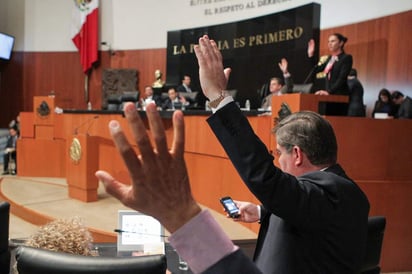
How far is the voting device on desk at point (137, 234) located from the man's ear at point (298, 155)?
3.39 feet

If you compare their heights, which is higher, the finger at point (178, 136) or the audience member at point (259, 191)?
the finger at point (178, 136)

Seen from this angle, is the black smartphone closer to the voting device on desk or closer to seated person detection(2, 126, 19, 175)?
the voting device on desk

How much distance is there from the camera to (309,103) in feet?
10.8

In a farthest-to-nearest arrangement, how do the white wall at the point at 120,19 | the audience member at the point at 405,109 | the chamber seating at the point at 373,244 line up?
the white wall at the point at 120,19 → the audience member at the point at 405,109 → the chamber seating at the point at 373,244

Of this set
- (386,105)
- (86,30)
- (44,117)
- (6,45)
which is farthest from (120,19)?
(386,105)

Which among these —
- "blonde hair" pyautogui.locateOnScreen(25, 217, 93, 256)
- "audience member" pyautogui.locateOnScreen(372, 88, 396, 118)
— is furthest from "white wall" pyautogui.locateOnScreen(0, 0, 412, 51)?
"blonde hair" pyautogui.locateOnScreen(25, 217, 93, 256)

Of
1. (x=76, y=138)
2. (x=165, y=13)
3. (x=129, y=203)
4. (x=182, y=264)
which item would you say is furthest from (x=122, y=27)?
(x=129, y=203)

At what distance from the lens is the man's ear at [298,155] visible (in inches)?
44.6

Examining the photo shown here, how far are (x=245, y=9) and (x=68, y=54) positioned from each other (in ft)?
17.4

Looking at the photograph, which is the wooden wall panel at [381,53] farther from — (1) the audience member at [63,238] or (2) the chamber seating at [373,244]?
(1) the audience member at [63,238]

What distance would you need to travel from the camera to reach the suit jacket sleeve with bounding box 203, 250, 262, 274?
66cm

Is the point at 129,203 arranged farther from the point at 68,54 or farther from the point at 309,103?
the point at 68,54

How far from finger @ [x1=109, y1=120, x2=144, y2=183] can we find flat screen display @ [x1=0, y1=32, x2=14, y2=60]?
11239 millimetres

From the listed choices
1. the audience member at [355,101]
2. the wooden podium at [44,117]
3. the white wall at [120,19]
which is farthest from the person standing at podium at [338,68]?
the wooden podium at [44,117]
